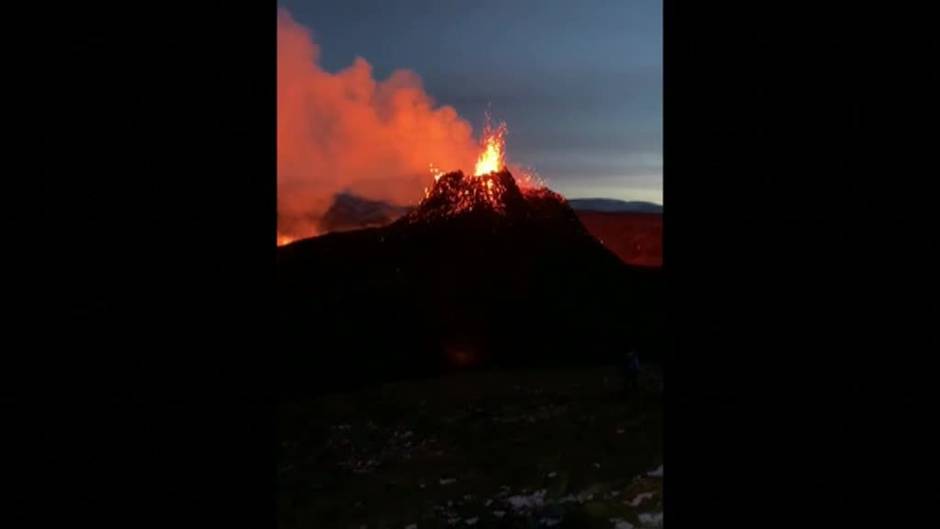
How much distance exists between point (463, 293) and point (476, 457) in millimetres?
22021

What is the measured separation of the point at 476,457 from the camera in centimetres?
1206

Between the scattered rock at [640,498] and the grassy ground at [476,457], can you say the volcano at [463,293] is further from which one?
the scattered rock at [640,498]

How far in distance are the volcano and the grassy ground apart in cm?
679

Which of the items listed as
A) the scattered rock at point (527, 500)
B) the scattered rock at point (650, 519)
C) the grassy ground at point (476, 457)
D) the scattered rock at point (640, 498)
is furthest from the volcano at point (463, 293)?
the scattered rock at point (650, 519)

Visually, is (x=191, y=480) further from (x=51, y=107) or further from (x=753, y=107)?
(x=753, y=107)

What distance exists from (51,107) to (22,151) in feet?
0.39

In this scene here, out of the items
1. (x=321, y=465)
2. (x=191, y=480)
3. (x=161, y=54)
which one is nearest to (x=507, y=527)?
(x=321, y=465)

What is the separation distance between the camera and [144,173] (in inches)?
68.6

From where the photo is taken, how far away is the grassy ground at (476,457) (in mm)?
8500

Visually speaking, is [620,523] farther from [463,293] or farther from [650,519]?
[463,293]

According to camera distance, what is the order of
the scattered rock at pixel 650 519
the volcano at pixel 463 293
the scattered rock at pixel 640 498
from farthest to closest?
the volcano at pixel 463 293 → the scattered rock at pixel 640 498 → the scattered rock at pixel 650 519

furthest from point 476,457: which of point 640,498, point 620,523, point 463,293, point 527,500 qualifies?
point 463,293

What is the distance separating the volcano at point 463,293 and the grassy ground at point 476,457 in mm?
6795

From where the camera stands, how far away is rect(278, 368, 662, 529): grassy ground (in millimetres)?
8500
